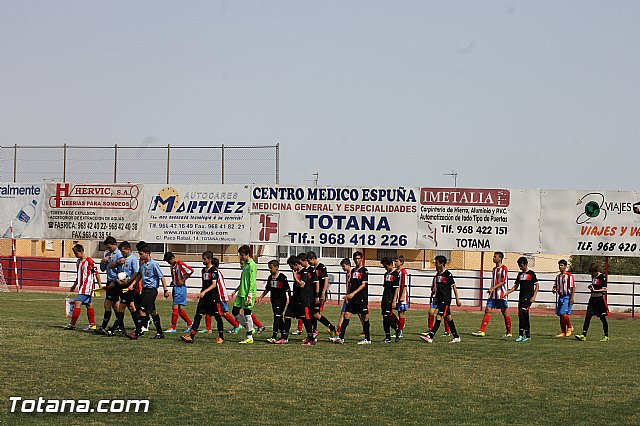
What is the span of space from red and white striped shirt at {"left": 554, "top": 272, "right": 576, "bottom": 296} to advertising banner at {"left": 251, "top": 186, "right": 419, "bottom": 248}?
12.2m

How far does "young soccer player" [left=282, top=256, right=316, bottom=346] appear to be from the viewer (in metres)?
18.6

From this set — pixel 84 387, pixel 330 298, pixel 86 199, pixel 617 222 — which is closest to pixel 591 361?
pixel 84 387

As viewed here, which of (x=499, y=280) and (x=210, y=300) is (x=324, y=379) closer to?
(x=210, y=300)

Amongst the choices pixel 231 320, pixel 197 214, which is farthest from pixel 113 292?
pixel 197 214

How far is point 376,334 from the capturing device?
70.7 feet

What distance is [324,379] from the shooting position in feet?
44.2

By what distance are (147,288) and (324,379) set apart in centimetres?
639

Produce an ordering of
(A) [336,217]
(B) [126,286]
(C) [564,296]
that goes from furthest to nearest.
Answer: (A) [336,217] → (C) [564,296] → (B) [126,286]

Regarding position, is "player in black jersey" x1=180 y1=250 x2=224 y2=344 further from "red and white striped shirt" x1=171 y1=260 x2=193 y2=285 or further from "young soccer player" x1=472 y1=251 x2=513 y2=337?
"young soccer player" x1=472 y1=251 x2=513 y2=337

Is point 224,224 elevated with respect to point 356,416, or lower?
elevated

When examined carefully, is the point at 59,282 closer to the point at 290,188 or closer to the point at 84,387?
the point at 290,188

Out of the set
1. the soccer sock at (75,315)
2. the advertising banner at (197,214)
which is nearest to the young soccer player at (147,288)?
the soccer sock at (75,315)

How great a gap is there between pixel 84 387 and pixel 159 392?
1.03m

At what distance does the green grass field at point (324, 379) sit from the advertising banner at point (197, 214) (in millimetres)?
16135
